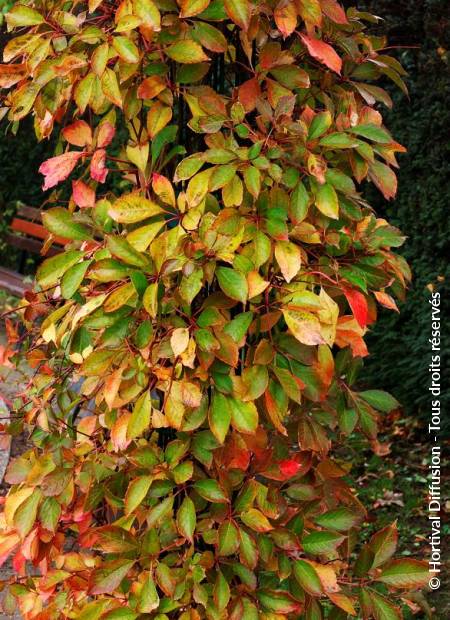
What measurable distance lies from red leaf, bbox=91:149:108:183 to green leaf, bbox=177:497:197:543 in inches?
27.3

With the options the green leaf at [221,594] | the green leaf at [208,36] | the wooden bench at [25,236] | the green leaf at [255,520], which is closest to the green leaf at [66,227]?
the green leaf at [208,36]

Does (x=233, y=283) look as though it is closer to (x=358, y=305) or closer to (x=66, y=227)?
(x=358, y=305)

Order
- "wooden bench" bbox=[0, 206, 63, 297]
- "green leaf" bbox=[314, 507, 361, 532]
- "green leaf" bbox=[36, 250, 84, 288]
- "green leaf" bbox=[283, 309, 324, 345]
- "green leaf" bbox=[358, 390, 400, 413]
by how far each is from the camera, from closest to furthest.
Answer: "green leaf" bbox=[283, 309, 324, 345]
"green leaf" bbox=[36, 250, 84, 288]
"green leaf" bbox=[314, 507, 361, 532]
"green leaf" bbox=[358, 390, 400, 413]
"wooden bench" bbox=[0, 206, 63, 297]

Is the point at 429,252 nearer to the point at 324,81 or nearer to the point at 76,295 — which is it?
the point at 324,81

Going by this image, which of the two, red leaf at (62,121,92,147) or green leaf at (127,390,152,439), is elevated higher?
red leaf at (62,121,92,147)

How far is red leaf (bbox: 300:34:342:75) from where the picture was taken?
1.87m

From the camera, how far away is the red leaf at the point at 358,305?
6.16ft

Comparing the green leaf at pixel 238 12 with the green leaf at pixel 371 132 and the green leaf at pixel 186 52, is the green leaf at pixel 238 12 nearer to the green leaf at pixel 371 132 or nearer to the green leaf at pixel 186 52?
the green leaf at pixel 186 52

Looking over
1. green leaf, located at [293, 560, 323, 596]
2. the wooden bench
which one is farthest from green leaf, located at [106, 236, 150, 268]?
the wooden bench

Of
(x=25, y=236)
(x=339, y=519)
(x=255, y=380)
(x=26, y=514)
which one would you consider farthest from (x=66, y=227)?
(x=25, y=236)

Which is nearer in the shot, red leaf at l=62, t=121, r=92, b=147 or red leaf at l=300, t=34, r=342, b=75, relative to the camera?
red leaf at l=300, t=34, r=342, b=75

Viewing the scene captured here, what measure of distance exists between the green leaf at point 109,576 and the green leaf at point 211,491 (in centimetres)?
21

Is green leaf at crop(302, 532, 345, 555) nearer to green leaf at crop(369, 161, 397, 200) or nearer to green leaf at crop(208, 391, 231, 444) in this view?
green leaf at crop(208, 391, 231, 444)

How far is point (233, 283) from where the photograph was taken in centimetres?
176
